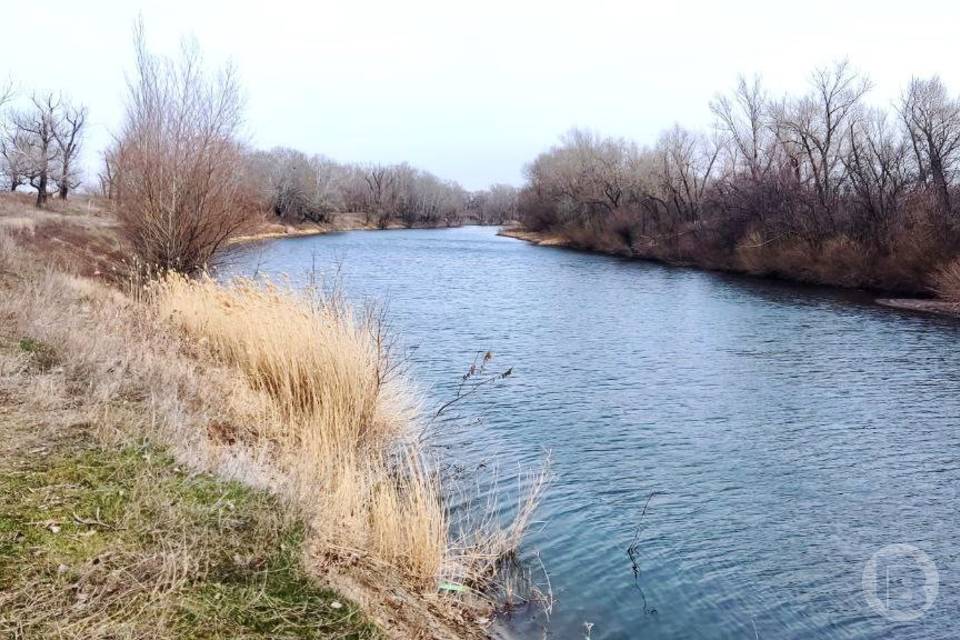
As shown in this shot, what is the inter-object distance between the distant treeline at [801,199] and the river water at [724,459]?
8.47 m

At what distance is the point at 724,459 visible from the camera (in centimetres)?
948

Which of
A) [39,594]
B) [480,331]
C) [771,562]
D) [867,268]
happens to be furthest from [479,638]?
[867,268]

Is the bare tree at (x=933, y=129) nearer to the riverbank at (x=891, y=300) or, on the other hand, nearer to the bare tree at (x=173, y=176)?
the riverbank at (x=891, y=300)

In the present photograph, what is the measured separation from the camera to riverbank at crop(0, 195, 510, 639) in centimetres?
372

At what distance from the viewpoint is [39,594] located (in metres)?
3.29

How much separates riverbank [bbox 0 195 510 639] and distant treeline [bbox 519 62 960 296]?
23.7 meters

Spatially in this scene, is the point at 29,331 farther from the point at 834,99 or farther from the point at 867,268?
the point at 834,99

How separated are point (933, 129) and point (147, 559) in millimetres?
36357

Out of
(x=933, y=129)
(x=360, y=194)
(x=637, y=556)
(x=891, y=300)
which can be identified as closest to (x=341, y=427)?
(x=637, y=556)

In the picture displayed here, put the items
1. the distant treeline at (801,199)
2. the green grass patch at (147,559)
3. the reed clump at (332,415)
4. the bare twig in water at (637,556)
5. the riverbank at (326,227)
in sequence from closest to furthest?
the green grass patch at (147,559), the reed clump at (332,415), the bare twig in water at (637,556), the distant treeline at (801,199), the riverbank at (326,227)

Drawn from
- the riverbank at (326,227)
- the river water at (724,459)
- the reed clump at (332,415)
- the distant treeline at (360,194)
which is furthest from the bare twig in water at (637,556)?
the distant treeline at (360,194)

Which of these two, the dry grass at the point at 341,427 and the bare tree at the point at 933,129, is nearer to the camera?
the dry grass at the point at 341,427

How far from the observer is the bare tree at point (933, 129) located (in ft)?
100

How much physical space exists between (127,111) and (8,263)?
601 centimetres
